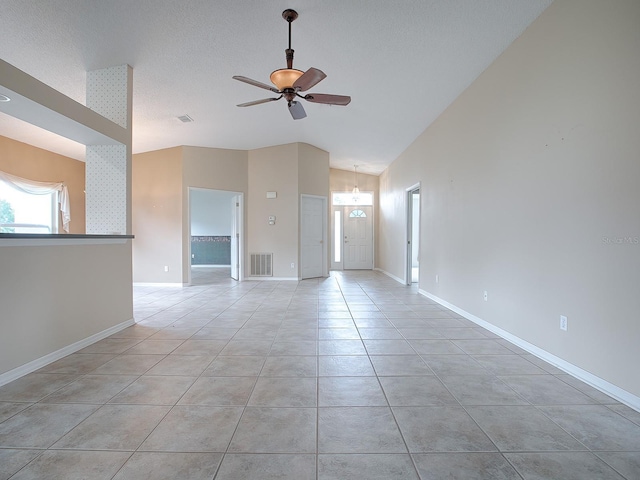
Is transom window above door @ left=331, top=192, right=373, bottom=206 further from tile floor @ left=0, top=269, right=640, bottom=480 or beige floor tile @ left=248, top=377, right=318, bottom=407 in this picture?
beige floor tile @ left=248, top=377, right=318, bottom=407

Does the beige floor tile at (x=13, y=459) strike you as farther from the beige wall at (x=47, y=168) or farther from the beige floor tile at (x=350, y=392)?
the beige wall at (x=47, y=168)

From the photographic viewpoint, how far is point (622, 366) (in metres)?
1.93

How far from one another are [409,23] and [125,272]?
12.5ft

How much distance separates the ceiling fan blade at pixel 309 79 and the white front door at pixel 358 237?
652 centimetres

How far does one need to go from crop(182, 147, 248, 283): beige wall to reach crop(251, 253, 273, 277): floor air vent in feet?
1.30

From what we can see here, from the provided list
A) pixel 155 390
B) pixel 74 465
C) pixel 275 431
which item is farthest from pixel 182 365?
pixel 275 431

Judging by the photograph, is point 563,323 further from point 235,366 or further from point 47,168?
point 47,168

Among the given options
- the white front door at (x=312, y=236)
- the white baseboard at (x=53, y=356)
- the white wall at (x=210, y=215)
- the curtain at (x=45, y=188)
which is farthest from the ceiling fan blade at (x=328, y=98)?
the white wall at (x=210, y=215)

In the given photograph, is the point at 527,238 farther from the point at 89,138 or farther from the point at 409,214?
the point at 89,138

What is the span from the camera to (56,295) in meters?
2.62

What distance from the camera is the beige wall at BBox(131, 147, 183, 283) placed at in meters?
6.30

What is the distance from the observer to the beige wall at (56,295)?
2.23 metres

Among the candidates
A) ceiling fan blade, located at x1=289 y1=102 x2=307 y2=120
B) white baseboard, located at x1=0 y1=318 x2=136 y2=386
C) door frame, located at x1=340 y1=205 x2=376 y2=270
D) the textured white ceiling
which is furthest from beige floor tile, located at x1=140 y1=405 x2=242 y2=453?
door frame, located at x1=340 y1=205 x2=376 y2=270

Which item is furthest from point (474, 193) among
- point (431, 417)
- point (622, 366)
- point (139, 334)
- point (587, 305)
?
point (139, 334)
